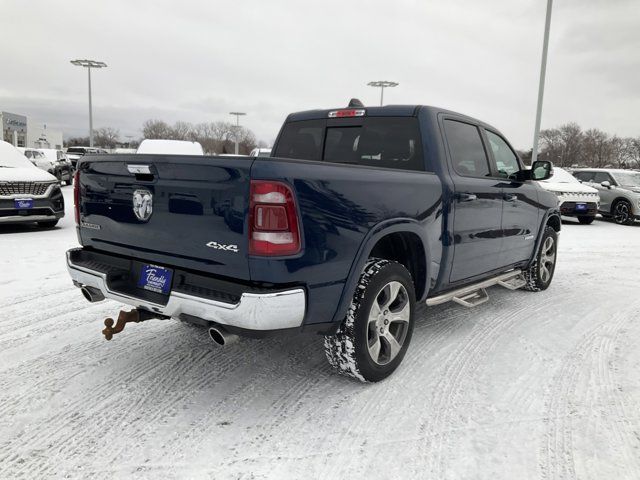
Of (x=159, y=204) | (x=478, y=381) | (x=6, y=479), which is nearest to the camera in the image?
(x=6, y=479)

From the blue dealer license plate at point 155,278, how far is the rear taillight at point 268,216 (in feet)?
2.10

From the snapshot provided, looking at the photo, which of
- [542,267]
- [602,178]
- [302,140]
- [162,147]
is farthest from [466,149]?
[602,178]

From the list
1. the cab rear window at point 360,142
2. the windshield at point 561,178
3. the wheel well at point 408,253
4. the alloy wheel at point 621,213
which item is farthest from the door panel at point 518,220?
the alloy wheel at point 621,213

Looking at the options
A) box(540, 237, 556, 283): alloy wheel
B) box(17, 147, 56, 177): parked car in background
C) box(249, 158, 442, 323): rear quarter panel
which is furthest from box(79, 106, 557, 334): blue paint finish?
box(17, 147, 56, 177): parked car in background

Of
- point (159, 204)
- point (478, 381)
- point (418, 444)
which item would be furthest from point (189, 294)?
point (478, 381)

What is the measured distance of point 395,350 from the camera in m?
3.38

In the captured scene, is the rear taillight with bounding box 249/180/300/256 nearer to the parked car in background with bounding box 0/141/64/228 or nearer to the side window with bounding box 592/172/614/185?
the parked car in background with bounding box 0/141/64/228

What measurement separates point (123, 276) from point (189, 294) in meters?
0.69

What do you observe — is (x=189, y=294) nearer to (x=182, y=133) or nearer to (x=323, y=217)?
(x=323, y=217)

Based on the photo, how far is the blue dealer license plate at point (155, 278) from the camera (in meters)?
2.82

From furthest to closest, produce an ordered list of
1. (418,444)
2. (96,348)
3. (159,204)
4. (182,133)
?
(182,133), (96,348), (159,204), (418,444)

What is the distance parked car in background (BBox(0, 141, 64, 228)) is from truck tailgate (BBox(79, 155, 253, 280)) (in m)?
6.65

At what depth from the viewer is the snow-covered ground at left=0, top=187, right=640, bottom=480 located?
7.91 ft

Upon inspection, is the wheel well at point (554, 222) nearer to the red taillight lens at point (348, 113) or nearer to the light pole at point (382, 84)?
the red taillight lens at point (348, 113)
